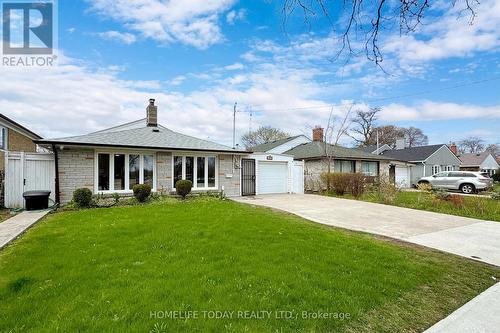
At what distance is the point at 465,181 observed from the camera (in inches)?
830

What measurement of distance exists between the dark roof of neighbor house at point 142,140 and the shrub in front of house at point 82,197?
6.64 feet

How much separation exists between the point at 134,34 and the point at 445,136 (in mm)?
49392

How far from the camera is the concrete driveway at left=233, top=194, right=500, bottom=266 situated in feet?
19.5

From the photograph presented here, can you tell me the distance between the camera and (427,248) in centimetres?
579

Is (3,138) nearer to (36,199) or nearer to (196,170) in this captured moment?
(36,199)

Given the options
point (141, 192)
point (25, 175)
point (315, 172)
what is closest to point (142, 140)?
point (141, 192)

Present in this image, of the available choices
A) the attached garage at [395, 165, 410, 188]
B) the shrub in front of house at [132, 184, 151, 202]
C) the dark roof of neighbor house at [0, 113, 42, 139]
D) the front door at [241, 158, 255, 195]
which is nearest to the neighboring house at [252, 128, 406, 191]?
the attached garage at [395, 165, 410, 188]

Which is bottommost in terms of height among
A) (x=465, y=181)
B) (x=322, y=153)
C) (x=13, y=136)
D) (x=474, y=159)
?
(x=465, y=181)

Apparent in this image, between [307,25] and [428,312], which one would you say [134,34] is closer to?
[307,25]

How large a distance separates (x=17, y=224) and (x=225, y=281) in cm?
714

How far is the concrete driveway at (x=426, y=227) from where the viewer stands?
5.95 m

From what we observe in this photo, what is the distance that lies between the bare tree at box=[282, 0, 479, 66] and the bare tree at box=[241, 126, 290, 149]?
3744 centimetres

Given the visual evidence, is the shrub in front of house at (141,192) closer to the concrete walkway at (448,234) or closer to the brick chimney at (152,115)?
the concrete walkway at (448,234)

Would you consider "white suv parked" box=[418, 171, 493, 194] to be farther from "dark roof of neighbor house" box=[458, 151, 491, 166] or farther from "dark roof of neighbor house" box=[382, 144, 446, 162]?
"dark roof of neighbor house" box=[458, 151, 491, 166]
